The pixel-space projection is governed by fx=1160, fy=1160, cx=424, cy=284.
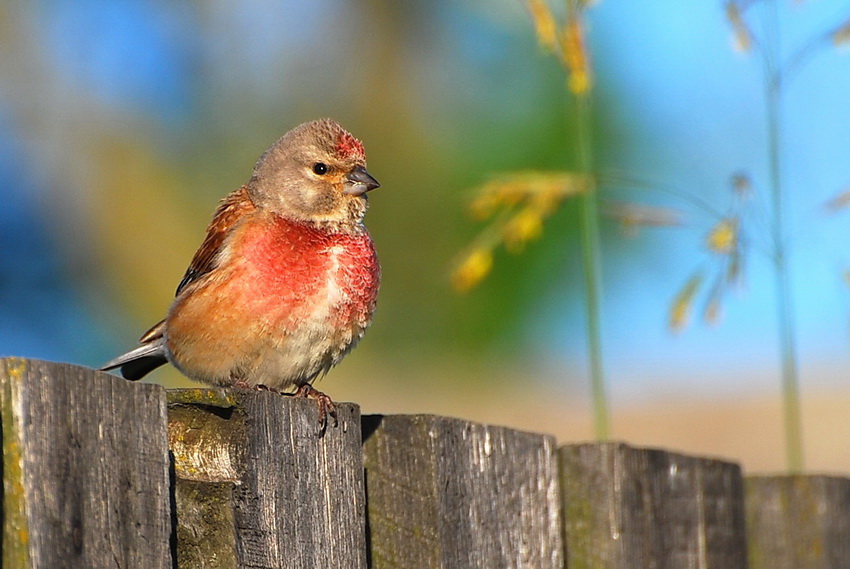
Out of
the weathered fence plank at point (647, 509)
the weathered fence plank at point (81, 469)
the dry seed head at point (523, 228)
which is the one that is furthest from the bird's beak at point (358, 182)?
the weathered fence plank at point (81, 469)

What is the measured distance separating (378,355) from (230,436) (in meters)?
8.14

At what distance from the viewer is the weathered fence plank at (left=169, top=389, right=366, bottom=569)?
5.93ft

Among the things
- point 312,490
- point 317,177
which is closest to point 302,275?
point 317,177

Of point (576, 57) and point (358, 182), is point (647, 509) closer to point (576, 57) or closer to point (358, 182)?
point (576, 57)

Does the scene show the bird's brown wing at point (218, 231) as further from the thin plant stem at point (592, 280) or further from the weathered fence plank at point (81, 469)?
the weathered fence plank at point (81, 469)

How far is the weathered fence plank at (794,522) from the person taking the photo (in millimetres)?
3078

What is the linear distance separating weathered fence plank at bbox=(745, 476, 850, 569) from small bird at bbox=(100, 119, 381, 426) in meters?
1.20

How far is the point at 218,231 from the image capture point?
3.46m

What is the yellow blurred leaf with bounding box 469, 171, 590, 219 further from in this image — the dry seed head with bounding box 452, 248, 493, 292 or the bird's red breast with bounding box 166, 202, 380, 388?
the bird's red breast with bounding box 166, 202, 380, 388

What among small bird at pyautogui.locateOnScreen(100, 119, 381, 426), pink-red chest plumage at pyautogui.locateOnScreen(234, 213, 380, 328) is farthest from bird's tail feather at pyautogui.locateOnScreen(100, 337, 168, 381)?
pink-red chest plumage at pyautogui.locateOnScreen(234, 213, 380, 328)

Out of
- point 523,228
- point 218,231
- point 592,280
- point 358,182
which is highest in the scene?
point 358,182

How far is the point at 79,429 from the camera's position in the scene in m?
1.54

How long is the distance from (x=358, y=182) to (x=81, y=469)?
7.26 ft

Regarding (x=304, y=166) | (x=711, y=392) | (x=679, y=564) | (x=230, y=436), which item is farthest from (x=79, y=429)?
(x=711, y=392)
